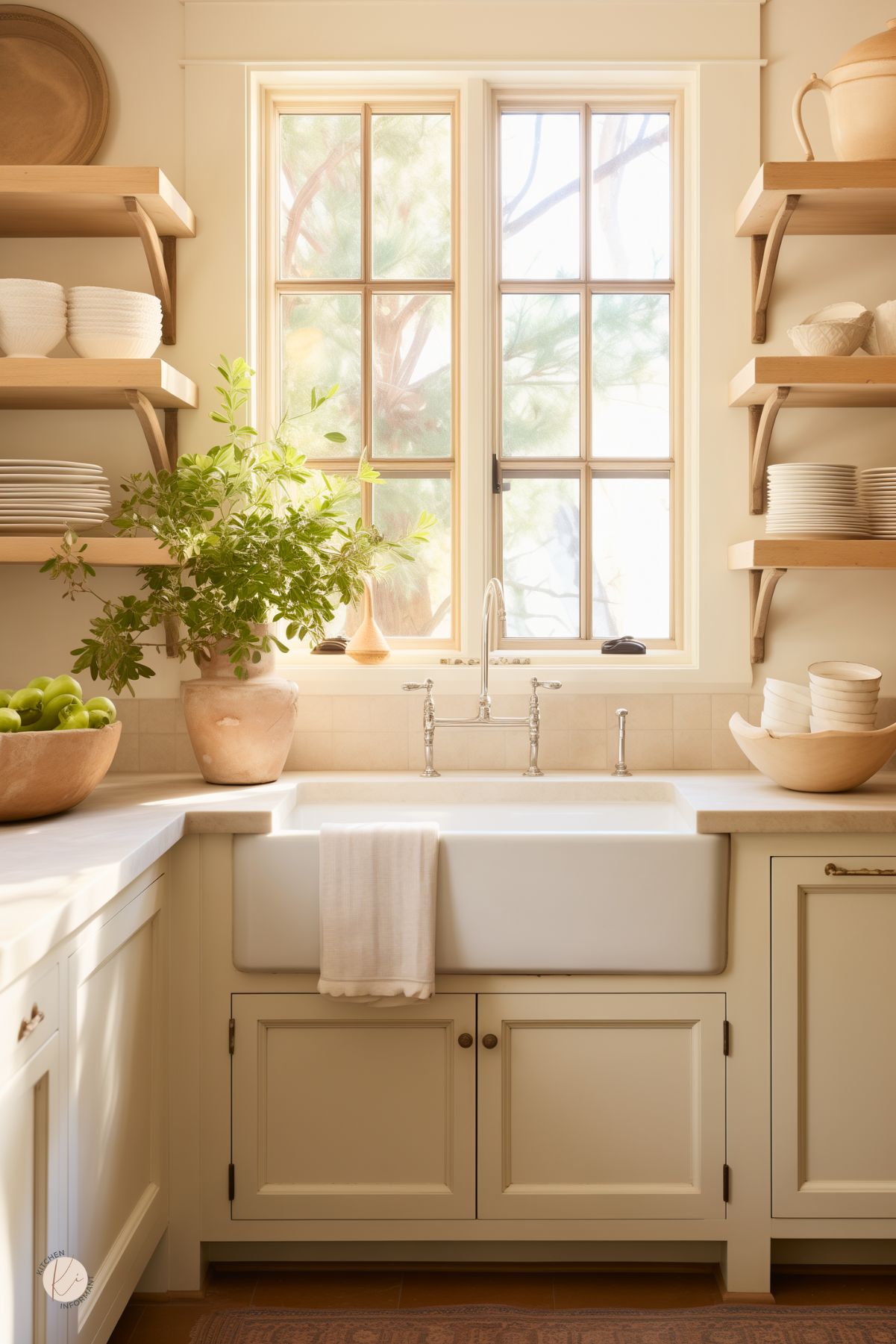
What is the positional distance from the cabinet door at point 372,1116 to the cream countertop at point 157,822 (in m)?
0.40

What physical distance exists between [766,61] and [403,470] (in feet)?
4.03

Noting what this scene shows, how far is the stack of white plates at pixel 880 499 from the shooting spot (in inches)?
97.7

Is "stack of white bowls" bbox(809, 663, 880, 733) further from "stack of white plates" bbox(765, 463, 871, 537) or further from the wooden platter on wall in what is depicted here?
the wooden platter on wall

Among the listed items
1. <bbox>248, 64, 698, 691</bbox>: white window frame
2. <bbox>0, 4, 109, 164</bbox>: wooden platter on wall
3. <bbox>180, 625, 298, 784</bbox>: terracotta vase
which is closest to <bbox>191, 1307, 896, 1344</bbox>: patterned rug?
<bbox>180, 625, 298, 784</bbox>: terracotta vase

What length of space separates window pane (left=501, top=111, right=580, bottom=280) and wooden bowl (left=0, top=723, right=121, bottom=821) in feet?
5.07

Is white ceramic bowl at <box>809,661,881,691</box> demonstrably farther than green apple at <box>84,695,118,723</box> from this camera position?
Yes

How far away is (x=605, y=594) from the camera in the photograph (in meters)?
2.83

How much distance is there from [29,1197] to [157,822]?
28.4 inches

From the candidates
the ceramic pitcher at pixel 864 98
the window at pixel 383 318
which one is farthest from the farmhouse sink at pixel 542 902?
the ceramic pitcher at pixel 864 98

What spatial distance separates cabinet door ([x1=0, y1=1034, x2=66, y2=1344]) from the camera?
1.29 meters

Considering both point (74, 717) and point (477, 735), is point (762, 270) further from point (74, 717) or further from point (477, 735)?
point (74, 717)

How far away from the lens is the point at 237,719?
7.80 ft


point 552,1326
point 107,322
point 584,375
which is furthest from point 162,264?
point 552,1326

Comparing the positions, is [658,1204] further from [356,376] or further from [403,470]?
[356,376]
